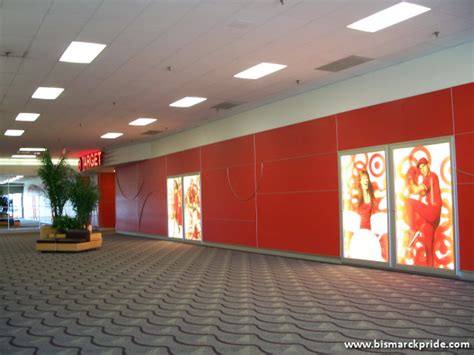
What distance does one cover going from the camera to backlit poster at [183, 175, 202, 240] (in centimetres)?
1502

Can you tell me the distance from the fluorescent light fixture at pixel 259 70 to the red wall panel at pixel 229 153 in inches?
132

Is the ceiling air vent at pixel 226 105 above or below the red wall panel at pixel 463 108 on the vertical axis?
above

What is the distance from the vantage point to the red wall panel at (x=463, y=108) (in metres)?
7.22

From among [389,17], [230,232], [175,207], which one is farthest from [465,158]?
[175,207]

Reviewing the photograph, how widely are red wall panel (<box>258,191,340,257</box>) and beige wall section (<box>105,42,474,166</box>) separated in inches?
70.5

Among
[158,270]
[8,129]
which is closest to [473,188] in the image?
[158,270]

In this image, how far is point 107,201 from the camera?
25500 mm

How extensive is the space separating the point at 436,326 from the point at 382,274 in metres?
3.42

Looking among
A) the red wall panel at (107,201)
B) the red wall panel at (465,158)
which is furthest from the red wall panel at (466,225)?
the red wall panel at (107,201)

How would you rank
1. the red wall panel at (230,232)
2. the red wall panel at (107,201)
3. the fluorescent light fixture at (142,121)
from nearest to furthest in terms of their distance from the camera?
the red wall panel at (230,232), the fluorescent light fixture at (142,121), the red wall panel at (107,201)

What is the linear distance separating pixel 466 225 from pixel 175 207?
35.8 feet

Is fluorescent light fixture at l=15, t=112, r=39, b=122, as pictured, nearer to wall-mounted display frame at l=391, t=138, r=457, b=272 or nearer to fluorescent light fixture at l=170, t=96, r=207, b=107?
fluorescent light fixture at l=170, t=96, r=207, b=107

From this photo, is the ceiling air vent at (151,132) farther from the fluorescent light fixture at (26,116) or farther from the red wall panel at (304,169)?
the fluorescent light fixture at (26,116)

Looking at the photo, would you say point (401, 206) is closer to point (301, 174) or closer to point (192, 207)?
point (301, 174)
